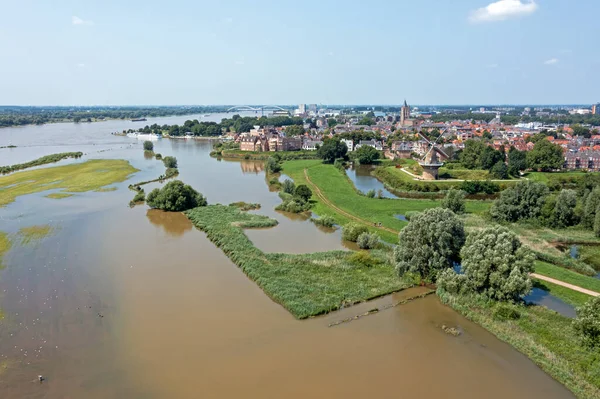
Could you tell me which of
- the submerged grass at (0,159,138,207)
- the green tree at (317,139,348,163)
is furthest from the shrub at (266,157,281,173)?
the submerged grass at (0,159,138,207)

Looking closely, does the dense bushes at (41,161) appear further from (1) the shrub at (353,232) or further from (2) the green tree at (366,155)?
(1) the shrub at (353,232)

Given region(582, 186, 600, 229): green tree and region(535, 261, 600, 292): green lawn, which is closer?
region(535, 261, 600, 292): green lawn

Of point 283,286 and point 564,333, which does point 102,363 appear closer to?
point 283,286

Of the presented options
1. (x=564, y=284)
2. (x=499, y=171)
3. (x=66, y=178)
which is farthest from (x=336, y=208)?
(x=66, y=178)

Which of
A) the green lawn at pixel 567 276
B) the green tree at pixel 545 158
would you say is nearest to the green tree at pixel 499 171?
the green tree at pixel 545 158

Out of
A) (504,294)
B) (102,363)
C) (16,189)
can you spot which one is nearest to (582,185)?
(504,294)

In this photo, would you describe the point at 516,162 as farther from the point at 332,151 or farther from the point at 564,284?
the point at 564,284

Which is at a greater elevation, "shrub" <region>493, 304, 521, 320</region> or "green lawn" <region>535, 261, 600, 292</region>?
"shrub" <region>493, 304, 521, 320</region>

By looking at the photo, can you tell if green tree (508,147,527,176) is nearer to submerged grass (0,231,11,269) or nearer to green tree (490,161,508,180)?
green tree (490,161,508,180)
